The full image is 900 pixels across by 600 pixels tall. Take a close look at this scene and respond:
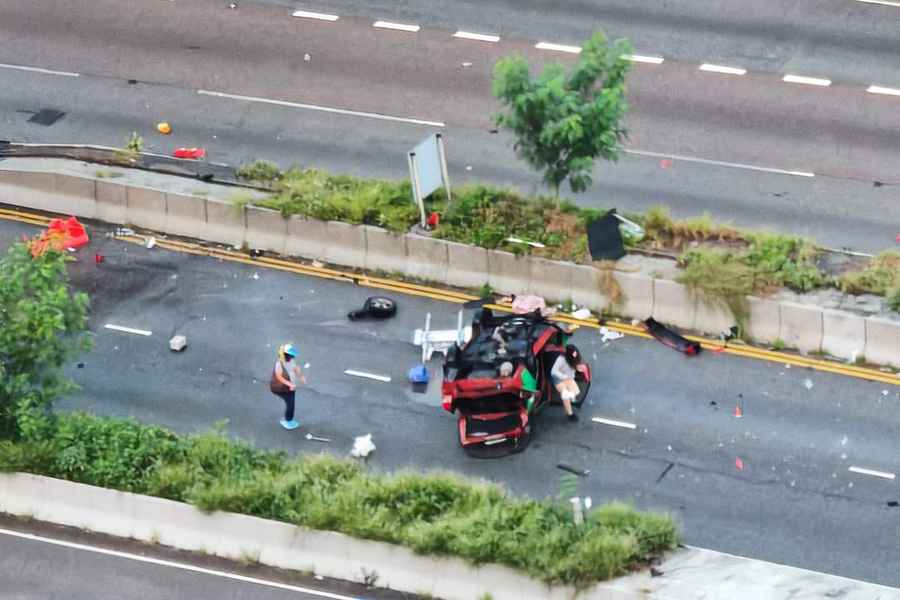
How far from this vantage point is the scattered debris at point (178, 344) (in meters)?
28.0

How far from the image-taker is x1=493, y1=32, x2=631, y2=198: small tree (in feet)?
89.3

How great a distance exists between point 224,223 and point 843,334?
34.7 ft

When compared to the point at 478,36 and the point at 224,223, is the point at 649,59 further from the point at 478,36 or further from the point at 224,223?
the point at 224,223

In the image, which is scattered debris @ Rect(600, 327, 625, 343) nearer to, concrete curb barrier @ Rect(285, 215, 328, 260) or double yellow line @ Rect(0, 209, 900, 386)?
double yellow line @ Rect(0, 209, 900, 386)

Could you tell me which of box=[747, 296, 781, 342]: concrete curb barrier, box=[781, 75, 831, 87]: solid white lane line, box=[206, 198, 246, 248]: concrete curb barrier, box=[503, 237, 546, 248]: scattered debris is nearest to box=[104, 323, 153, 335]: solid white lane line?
box=[206, 198, 246, 248]: concrete curb barrier

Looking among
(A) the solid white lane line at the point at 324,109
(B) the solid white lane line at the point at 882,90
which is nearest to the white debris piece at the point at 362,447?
(A) the solid white lane line at the point at 324,109

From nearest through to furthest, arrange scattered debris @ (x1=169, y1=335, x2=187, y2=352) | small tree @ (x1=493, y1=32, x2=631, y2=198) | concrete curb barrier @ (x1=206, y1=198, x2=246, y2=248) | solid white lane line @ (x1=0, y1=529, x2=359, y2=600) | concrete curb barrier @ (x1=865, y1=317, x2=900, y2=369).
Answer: solid white lane line @ (x1=0, y1=529, x2=359, y2=600) → concrete curb barrier @ (x1=865, y1=317, x2=900, y2=369) → small tree @ (x1=493, y1=32, x2=631, y2=198) → scattered debris @ (x1=169, y1=335, x2=187, y2=352) → concrete curb barrier @ (x1=206, y1=198, x2=246, y2=248)

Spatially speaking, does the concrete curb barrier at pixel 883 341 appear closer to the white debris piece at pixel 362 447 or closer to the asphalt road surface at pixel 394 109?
the asphalt road surface at pixel 394 109

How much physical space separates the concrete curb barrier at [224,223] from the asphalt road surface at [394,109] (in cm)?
204

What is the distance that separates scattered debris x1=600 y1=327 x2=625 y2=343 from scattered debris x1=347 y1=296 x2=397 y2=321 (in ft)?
11.0

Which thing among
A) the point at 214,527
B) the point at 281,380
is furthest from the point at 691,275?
the point at 214,527

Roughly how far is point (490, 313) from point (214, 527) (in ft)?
17.1

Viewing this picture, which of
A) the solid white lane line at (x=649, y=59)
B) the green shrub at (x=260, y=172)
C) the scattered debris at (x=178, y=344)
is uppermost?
the solid white lane line at (x=649, y=59)

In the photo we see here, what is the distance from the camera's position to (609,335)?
2752 centimetres
